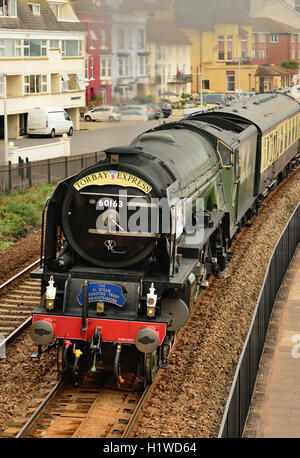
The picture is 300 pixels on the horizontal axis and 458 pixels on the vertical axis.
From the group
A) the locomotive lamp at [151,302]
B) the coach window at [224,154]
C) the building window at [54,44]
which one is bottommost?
the locomotive lamp at [151,302]

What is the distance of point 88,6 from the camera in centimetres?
1100

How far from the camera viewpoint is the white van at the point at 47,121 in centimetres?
3944

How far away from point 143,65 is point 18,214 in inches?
496

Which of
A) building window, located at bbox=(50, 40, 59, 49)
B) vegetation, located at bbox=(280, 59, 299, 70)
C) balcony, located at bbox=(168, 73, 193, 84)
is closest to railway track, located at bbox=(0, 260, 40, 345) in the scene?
balcony, located at bbox=(168, 73, 193, 84)

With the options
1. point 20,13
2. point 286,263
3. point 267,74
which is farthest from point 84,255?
point 267,74

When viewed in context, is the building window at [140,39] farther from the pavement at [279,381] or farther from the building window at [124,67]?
the pavement at [279,381]

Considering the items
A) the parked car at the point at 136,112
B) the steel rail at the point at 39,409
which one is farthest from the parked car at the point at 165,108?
the steel rail at the point at 39,409

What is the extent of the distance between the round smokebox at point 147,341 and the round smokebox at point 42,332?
1368 millimetres

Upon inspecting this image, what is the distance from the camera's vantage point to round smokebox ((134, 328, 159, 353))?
10.7 metres

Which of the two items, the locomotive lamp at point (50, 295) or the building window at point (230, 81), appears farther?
the building window at point (230, 81)

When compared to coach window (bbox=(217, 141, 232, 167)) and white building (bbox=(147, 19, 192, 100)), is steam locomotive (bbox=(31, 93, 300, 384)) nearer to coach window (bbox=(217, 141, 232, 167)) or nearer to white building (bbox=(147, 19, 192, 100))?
white building (bbox=(147, 19, 192, 100))

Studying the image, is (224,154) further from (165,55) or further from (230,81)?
(230,81)

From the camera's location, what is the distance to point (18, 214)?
78.4 feet

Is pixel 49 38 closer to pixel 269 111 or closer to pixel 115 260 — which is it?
pixel 269 111
